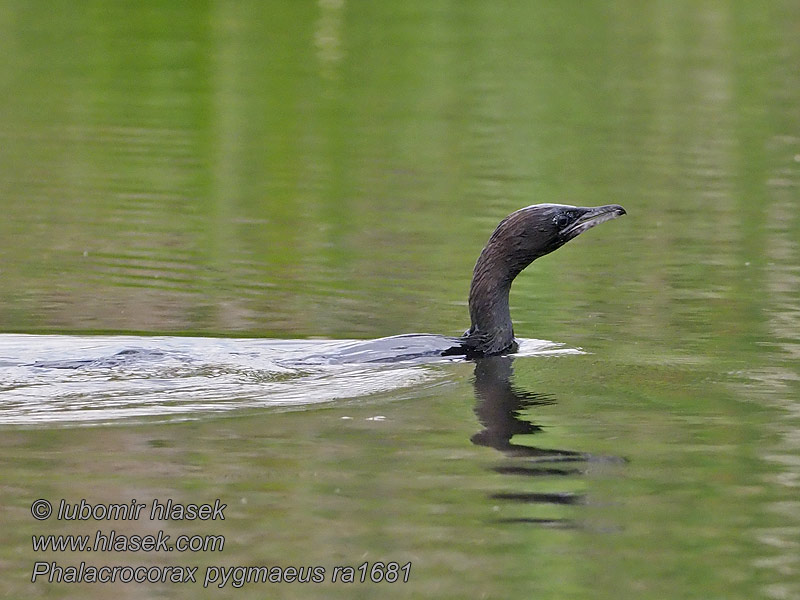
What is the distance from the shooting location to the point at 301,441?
644 centimetres

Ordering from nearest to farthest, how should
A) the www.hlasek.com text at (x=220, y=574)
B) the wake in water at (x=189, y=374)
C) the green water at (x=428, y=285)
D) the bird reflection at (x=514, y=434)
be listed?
1. the www.hlasek.com text at (x=220, y=574)
2. the green water at (x=428, y=285)
3. the bird reflection at (x=514, y=434)
4. the wake in water at (x=189, y=374)

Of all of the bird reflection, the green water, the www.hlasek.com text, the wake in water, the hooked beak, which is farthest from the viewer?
the hooked beak

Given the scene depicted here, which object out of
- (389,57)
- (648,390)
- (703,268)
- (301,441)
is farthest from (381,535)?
(389,57)

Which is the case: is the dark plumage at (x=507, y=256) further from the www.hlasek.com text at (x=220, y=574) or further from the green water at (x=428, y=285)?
the www.hlasek.com text at (x=220, y=574)

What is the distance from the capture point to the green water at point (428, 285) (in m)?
5.42

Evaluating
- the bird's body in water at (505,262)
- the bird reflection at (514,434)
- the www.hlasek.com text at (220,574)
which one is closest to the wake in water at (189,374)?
the bird's body in water at (505,262)

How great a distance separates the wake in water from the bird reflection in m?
0.25

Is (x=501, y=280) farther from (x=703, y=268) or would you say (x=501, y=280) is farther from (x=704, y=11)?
(x=704, y=11)

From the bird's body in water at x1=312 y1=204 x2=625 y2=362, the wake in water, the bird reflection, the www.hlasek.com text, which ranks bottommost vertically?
the www.hlasek.com text

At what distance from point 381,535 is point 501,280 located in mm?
3232

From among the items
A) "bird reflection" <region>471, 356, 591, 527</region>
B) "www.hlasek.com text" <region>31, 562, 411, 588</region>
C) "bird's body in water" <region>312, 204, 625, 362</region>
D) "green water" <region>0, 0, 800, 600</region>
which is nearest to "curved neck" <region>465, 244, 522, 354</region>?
"bird's body in water" <region>312, 204, 625, 362</region>

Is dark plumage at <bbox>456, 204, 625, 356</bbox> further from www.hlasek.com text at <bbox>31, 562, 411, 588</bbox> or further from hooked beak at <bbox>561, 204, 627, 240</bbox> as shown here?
www.hlasek.com text at <bbox>31, 562, 411, 588</bbox>

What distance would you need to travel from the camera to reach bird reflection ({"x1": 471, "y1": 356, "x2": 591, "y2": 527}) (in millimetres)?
5812

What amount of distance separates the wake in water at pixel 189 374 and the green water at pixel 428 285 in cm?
19
